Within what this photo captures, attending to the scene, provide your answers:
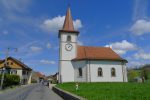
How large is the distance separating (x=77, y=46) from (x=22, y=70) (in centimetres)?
3234

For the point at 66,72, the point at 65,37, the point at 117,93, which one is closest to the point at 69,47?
the point at 65,37

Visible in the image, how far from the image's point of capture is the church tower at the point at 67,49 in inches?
1977

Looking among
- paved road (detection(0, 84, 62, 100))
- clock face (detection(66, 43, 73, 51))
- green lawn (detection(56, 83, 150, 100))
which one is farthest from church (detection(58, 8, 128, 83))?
green lawn (detection(56, 83, 150, 100))

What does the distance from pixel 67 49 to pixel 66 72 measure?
5.30m

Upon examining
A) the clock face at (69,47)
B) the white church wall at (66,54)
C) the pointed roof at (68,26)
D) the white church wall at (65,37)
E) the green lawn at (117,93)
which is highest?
the pointed roof at (68,26)

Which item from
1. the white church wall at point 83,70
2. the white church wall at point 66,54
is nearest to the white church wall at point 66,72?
the white church wall at point 83,70

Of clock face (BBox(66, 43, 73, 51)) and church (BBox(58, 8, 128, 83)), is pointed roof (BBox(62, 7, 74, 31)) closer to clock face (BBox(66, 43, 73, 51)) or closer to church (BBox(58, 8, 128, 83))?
church (BBox(58, 8, 128, 83))

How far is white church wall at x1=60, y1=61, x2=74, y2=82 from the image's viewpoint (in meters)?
50.1

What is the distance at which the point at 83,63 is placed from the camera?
49.9 meters

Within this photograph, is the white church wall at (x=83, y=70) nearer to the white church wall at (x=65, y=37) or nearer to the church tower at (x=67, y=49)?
the church tower at (x=67, y=49)

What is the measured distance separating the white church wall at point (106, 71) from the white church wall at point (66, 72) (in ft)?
15.4

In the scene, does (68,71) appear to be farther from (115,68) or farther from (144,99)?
(144,99)

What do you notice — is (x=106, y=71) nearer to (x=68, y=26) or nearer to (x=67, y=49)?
(x=67, y=49)

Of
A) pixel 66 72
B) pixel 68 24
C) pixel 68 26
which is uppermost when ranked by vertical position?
pixel 68 24
